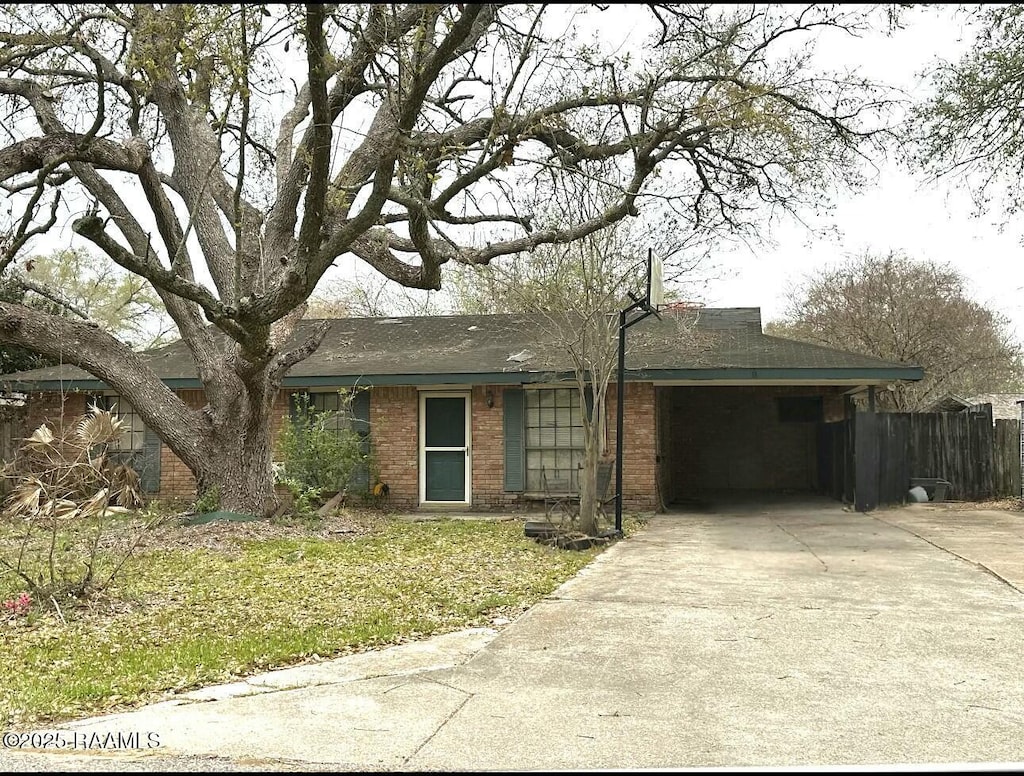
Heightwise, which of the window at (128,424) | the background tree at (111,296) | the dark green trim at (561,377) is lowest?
the window at (128,424)

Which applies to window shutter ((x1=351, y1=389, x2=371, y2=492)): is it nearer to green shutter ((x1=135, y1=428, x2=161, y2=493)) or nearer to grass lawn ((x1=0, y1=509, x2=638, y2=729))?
green shutter ((x1=135, y1=428, x2=161, y2=493))

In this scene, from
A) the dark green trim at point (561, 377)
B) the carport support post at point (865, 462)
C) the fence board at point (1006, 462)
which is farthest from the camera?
the fence board at point (1006, 462)

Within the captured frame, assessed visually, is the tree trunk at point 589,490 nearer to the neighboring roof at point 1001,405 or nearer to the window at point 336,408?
the window at point 336,408

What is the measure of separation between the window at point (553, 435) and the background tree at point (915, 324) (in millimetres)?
15204

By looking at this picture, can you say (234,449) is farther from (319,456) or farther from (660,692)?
(660,692)

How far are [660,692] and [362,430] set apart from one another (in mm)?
12605

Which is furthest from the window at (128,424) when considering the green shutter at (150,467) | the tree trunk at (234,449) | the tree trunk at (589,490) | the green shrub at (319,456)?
the tree trunk at (589,490)

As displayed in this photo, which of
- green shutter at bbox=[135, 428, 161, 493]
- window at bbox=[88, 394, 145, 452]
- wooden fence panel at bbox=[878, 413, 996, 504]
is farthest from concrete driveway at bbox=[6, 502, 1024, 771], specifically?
window at bbox=[88, 394, 145, 452]

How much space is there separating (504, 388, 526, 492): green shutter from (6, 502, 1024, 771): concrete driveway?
762 centimetres

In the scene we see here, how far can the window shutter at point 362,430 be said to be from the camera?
17016 millimetres

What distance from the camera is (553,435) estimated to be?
655 inches

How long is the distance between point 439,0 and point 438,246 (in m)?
5.43

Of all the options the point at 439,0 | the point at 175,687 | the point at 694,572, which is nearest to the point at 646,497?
the point at 694,572

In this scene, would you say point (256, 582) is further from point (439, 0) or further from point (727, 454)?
point (727, 454)
